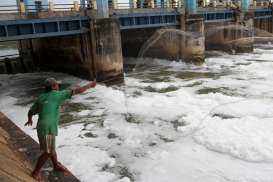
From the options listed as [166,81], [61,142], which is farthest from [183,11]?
[61,142]

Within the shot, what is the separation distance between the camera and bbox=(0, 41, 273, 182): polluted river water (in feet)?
31.1

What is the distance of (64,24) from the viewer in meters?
20.8

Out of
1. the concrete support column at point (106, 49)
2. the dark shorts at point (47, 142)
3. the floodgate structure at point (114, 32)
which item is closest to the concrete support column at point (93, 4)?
the floodgate structure at point (114, 32)

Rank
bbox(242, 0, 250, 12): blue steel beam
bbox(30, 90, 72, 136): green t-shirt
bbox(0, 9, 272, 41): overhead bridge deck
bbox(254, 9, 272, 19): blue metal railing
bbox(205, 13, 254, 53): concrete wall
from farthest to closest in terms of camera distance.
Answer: bbox(254, 9, 272, 19): blue metal railing, bbox(242, 0, 250, 12): blue steel beam, bbox(205, 13, 254, 53): concrete wall, bbox(0, 9, 272, 41): overhead bridge deck, bbox(30, 90, 72, 136): green t-shirt

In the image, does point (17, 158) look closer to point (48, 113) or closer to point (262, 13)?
point (48, 113)

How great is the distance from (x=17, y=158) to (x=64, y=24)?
15.1 meters

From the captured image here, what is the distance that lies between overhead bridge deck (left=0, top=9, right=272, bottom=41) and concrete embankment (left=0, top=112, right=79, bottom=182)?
10075mm

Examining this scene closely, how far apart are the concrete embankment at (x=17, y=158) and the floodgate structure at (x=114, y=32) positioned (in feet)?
34.1

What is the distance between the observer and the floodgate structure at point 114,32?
65.2 ft

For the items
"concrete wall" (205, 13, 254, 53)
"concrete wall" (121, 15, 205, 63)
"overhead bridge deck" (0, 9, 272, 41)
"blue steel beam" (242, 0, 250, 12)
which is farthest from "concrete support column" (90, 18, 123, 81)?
"blue steel beam" (242, 0, 250, 12)

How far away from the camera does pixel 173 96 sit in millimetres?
18734

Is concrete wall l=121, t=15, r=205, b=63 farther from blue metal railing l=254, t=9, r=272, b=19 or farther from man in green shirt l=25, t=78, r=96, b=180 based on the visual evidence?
man in green shirt l=25, t=78, r=96, b=180

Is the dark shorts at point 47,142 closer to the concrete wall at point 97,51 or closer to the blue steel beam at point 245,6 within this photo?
the concrete wall at point 97,51

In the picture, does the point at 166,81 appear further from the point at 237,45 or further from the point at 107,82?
the point at 237,45
